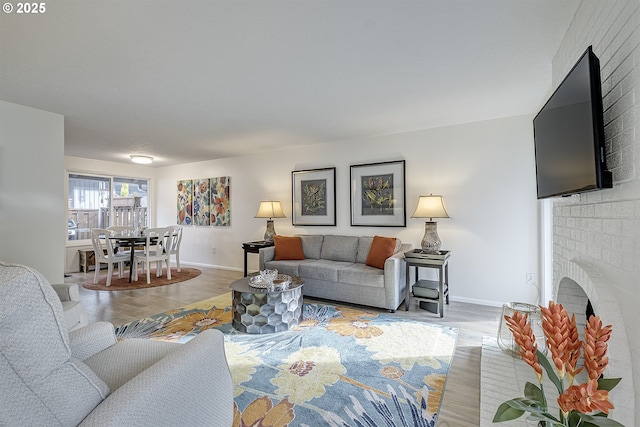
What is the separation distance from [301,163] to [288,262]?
5.78 feet

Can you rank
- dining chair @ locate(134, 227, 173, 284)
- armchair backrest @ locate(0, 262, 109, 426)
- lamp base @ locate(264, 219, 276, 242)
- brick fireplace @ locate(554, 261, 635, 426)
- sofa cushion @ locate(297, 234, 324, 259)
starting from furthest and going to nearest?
lamp base @ locate(264, 219, 276, 242), dining chair @ locate(134, 227, 173, 284), sofa cushion @ locate(297, 234, 324, 259), brick fireplace @ locate(554, 261, 635, 426), armchair backrest @ locate(0, 262, 109, 426)

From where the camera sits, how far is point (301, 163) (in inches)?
197

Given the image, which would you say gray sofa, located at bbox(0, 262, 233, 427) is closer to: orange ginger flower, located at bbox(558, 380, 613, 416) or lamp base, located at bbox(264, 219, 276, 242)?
orange ginger flower, located at bbox(558, 380, 613, 416)

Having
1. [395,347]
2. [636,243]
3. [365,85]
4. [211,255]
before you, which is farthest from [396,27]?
[211,255]

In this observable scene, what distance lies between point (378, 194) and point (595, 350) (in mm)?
3550

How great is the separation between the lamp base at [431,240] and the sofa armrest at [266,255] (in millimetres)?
2173

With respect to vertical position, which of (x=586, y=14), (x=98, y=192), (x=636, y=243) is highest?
(x=586, y=14)

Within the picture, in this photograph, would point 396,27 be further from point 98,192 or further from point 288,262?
point 98,192

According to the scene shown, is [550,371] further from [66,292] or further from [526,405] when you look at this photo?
[66,292]

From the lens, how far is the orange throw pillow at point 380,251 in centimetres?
367

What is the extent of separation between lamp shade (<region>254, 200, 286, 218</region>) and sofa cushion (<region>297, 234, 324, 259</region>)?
0.65 m

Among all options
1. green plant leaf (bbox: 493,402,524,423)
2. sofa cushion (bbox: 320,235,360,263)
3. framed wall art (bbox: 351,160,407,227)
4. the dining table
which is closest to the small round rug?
the dining table

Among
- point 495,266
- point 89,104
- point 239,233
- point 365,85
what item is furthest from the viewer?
point 239,233

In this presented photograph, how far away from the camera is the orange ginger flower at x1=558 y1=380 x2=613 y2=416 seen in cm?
77
